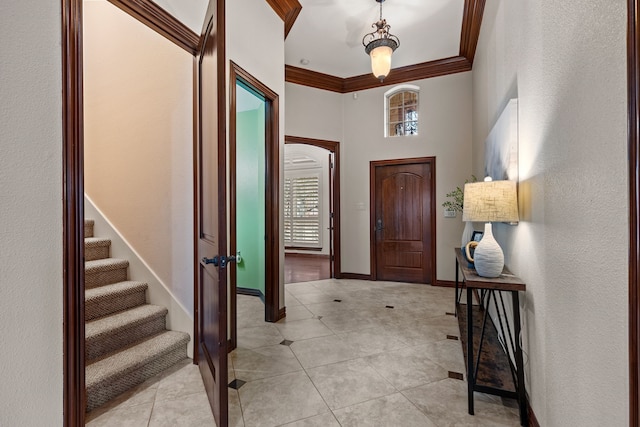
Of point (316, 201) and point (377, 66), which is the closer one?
point (377, 66)

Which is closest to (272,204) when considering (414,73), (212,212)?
(212,212)

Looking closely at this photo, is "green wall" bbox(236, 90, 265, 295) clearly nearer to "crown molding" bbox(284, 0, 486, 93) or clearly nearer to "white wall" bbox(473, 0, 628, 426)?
"crown molding" bbox(284, 0, 486, 93)

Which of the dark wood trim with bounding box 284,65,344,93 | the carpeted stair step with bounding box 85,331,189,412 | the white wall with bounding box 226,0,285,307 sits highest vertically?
the dark wood trim with bounding box 284,65,344,93

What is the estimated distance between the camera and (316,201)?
8.16 m

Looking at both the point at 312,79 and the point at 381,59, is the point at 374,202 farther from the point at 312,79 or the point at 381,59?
the point at 381,59

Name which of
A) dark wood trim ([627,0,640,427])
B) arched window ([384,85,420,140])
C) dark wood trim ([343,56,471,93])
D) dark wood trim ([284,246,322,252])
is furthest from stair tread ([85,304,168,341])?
dark wood trim ([284,246,322,252])

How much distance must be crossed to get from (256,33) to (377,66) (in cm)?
136

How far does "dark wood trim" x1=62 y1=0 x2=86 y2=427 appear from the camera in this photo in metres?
1.12

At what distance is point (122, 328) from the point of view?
7.19 ft

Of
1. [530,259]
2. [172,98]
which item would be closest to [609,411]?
[530,259]

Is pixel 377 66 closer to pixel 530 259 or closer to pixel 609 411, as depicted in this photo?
pixel 530 259
